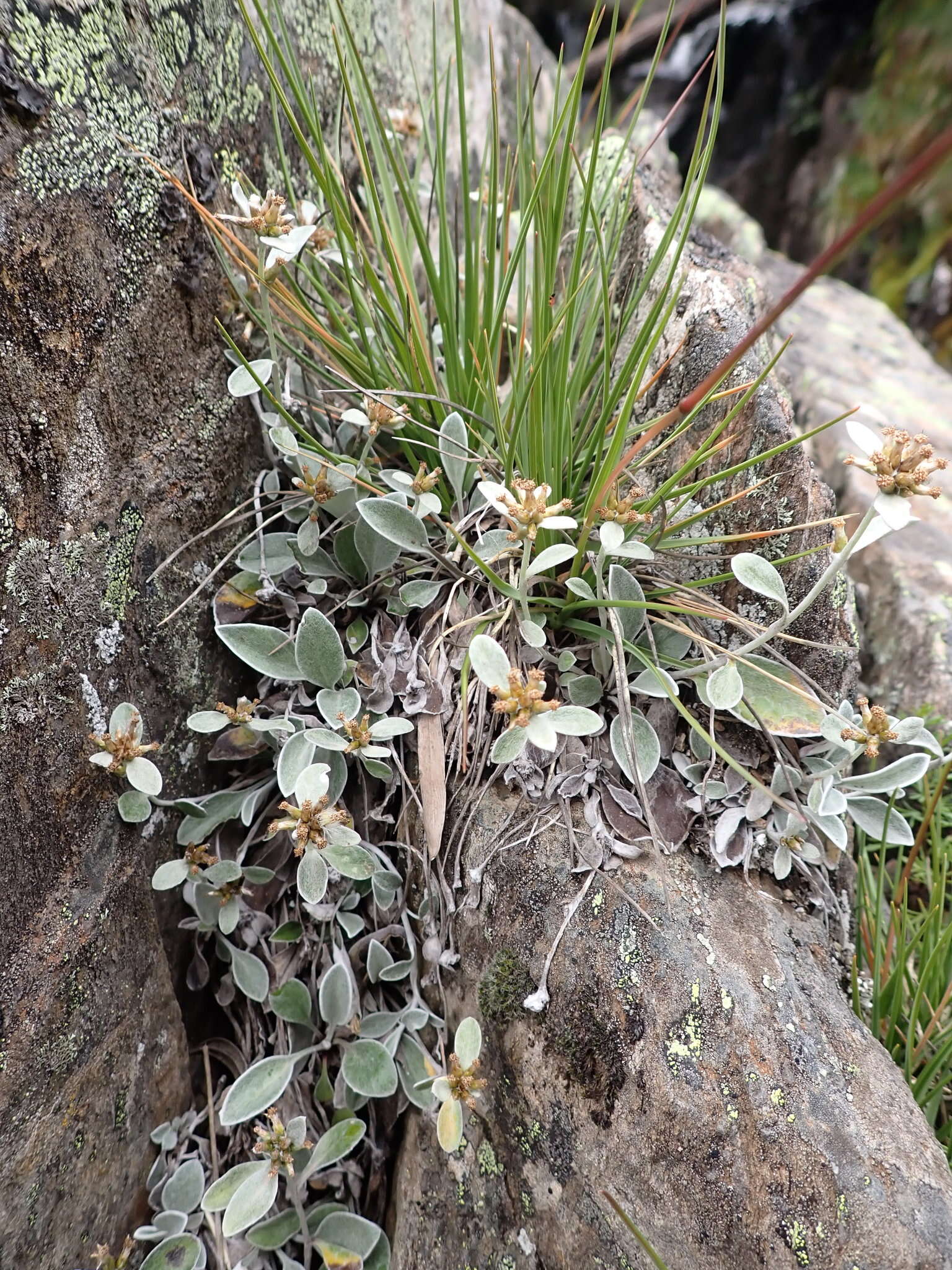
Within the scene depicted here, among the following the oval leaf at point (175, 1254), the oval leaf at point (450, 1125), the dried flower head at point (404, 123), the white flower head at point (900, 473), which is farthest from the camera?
the dried flower head at point (404, 123)

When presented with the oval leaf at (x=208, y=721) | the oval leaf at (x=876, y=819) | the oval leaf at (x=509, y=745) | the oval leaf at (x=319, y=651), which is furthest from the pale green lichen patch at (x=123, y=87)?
the oval leaf at (x=876, y=819)

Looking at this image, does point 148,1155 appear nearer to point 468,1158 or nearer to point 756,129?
point 468,1158

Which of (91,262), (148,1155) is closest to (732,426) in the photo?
(91,262)

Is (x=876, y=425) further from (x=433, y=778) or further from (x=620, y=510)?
(x=433, y=778)

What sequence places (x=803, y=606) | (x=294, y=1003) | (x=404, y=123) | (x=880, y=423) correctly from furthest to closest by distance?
(x=880, y=423) → (x=404, y=123) → (x=294, y=1003) → (x=803, y=606)

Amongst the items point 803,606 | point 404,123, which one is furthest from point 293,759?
point 404,123

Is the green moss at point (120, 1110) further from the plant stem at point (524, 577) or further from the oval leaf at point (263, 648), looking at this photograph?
the plant stem at point (524, 577)
